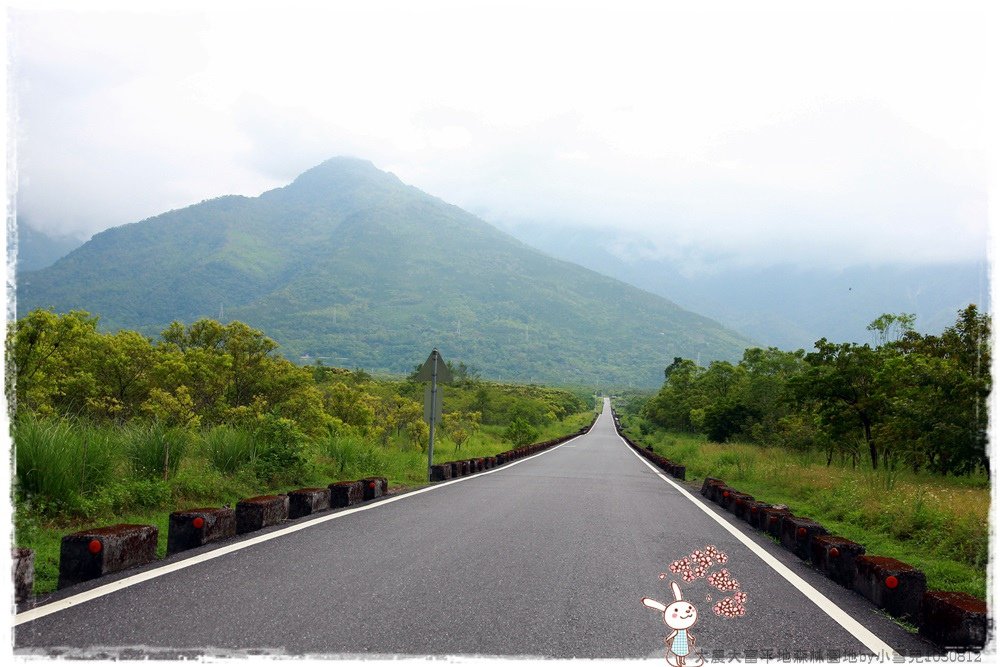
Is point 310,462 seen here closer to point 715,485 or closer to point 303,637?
point 715,485

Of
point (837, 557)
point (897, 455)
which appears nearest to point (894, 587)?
point (837, 557)

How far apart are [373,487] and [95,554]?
5860 mm

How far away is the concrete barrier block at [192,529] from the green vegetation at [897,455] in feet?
21.0

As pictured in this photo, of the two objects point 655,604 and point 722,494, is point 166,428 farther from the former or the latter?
point 722,494

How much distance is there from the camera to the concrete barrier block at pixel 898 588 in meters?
4.62

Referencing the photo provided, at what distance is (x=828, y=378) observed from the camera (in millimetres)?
23016

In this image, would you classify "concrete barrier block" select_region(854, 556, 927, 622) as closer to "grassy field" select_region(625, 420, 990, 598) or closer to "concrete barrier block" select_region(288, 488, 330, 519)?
"grassy field" select_region(625, 420, 990, 598)

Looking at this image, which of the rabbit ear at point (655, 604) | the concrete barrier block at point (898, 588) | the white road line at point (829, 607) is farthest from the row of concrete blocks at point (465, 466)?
the concrete barrier block at point (898, 588)

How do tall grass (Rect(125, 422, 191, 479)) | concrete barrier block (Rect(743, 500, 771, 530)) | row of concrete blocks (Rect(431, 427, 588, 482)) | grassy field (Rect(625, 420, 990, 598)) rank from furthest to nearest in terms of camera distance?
1. row of concrete blocks (Rect(431, 427, 588, 482))
2. concrete barrier block (Rect(743, 500, 771, 530))
3. tall grass (Rect(125, 422, 191, 479))
4. grassy field (Rect(625, 420, 990, 598))

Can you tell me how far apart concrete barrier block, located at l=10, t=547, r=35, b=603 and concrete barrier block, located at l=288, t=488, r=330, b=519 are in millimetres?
3909

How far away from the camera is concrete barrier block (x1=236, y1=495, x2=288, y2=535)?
676 cm

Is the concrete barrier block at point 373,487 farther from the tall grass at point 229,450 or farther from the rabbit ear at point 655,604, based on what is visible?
the rabbit ear at point 655,604

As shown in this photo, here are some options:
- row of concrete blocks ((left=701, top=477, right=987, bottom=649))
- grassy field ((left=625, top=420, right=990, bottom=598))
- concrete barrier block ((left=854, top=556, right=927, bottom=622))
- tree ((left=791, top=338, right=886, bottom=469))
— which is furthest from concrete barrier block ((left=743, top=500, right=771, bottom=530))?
tree ((left=791, top=338, right=886, bottom=469))

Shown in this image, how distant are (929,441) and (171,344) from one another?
22.3 m
